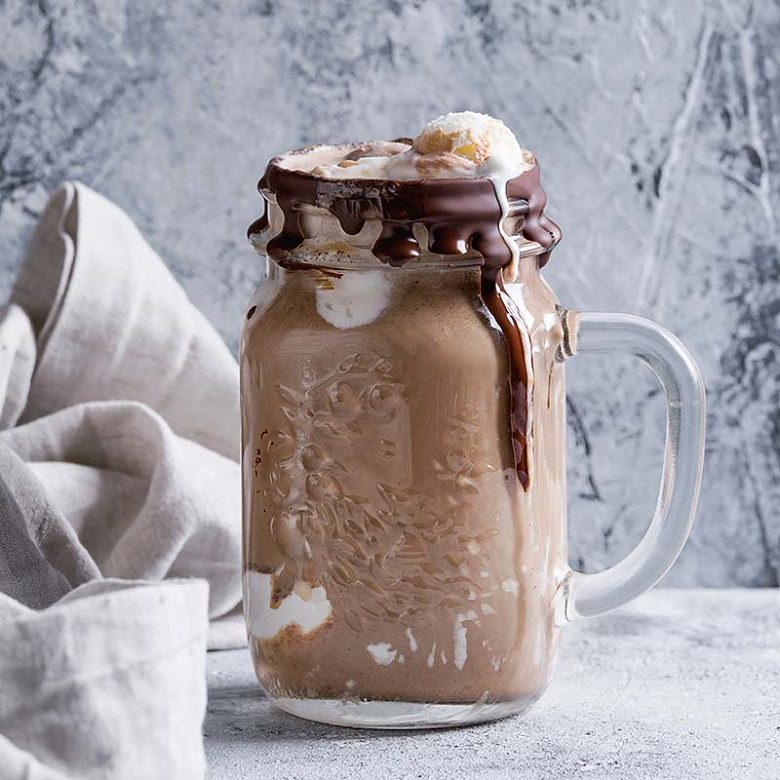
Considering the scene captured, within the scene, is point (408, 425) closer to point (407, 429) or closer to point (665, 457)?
point (407, 429)

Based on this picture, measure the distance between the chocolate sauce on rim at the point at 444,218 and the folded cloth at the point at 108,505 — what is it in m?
0.16

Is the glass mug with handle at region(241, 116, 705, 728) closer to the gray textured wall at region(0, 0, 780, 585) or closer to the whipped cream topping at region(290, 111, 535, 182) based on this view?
the whipped cream topping at region(290, 111, 535, 182)

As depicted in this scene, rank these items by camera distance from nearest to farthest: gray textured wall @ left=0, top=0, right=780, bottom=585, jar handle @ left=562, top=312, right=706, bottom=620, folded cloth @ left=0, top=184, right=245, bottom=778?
folded cloth @ left=0, top=184, right=245, bottom=778
jar handle @ left=562, top=312, right=706, bottom=620
gray textured wall @ left=0, top=0, right=780, bottom=585

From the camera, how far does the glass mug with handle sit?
26.6 inches

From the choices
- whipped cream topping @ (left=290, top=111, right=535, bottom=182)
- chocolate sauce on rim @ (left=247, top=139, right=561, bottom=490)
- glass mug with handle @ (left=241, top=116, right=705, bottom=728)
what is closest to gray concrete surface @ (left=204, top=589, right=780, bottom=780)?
glass mug with handle @ (left=241, top=116, right=705, bottom=728)

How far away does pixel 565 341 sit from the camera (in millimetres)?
721

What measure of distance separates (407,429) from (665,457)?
0.14m

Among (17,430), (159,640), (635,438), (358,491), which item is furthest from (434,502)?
(635,438)

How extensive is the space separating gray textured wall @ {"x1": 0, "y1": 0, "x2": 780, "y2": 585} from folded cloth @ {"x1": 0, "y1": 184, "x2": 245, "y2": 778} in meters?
0.11

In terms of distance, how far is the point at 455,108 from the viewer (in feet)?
3.40

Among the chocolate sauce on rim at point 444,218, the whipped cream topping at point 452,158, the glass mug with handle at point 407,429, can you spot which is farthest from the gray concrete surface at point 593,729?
the whipped cream topping at point 452,158

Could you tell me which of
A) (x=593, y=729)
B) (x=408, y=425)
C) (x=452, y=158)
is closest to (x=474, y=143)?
(x=452, y=158)

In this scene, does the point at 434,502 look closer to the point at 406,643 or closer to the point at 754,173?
the point at 406,643

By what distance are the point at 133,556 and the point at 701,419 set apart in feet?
1.01
